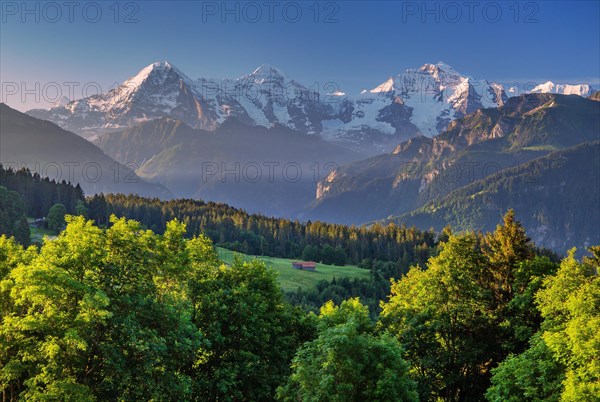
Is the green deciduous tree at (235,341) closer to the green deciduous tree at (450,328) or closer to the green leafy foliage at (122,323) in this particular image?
the green leafy foliage at (122,323)

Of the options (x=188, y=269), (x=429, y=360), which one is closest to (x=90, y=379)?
(x=188, y=269)

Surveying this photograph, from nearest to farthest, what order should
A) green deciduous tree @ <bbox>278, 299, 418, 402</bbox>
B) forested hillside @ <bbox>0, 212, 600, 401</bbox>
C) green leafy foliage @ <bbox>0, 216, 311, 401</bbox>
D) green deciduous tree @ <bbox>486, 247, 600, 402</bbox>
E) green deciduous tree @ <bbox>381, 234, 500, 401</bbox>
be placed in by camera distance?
1. green leafy foliage @ <bbox>0, 216, 311, 401</bbox>
2. forested hillside @ <bbox>0, 212, 600, 401</bbox>
3. green deciduous tree @ <bbox>278, 299, 418, 402</bbox>
4. green deciduous tree @ <bbox>486, 247, 600, 402</bbox>
5. green deciduous tree @ <bbox>381, 234, 500, 401</bbox>

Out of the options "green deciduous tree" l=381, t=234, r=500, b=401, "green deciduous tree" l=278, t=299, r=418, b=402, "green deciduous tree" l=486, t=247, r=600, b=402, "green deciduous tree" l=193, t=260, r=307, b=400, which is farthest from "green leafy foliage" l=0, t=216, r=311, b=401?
"green deciduous tree" l=486, t=247, r=600, b=402

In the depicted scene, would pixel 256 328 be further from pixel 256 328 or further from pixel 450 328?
pixel 450 328

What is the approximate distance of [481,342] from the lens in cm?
5894

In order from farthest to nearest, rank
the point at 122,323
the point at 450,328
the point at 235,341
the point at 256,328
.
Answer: the point at 450,328
the point at 256,328
the point at 235,341
the point at 122,323

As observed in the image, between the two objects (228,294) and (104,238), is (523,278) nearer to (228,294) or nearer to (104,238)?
(228,294)

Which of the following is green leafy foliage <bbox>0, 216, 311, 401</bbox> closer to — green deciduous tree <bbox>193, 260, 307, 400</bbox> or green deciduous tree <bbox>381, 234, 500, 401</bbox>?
green deciduous tree <bbox>193, 260, 307, 400</bbox>

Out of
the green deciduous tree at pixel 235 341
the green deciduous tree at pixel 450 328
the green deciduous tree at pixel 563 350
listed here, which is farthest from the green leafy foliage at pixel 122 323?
the green deciduous tree at pixel 563 350

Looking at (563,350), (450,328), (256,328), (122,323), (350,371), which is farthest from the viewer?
(450,328)

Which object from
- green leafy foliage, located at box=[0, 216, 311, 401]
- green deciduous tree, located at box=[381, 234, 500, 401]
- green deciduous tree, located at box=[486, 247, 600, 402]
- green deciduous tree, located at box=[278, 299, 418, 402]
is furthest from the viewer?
→ green deciduous tree, located at box=[381, 234, 500, 401]

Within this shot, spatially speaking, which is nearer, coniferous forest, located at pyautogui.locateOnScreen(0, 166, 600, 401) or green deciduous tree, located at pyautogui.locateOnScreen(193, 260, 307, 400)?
coniferous forest, located at pyautogui.locateOnScreen(0, 166, 600, 401)

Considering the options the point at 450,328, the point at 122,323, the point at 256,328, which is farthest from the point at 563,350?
the point at 122,323

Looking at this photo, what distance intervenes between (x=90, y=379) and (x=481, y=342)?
39.4 meters
